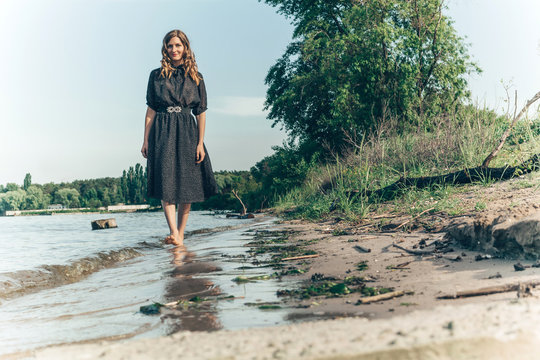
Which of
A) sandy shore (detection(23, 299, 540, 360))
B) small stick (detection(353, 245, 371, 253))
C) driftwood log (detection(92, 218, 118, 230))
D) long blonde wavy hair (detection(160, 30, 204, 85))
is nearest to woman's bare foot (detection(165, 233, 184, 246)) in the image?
long blonde wavy hair (detection(160, 30, 204, 85))

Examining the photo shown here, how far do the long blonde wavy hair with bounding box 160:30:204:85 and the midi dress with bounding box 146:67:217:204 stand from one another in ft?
0.23

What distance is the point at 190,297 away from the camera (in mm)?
2549

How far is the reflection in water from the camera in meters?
1.93

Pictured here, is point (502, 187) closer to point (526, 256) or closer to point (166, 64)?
point (526, 256)

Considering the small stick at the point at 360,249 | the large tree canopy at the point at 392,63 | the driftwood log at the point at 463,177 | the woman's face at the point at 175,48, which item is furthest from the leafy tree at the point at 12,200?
the small stick at the point at 360,249

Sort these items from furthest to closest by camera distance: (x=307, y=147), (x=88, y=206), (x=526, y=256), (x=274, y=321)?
(x=88, y=206) < (x=307, y=147) < (x=526, y=256) < (x=274, y=321)

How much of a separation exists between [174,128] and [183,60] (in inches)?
38.0

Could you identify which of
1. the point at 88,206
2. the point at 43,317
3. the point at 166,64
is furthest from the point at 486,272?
the point at 88,206

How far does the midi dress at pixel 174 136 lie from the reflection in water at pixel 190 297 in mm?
1882

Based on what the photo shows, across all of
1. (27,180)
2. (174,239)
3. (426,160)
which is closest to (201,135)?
(174,239)

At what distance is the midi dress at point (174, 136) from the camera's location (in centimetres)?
568

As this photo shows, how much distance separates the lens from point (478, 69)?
22484 millimetres

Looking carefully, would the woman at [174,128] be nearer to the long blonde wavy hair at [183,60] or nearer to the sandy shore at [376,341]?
the long blonde wavy hair at [183,60]

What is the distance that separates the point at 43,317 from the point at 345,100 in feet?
65.3
